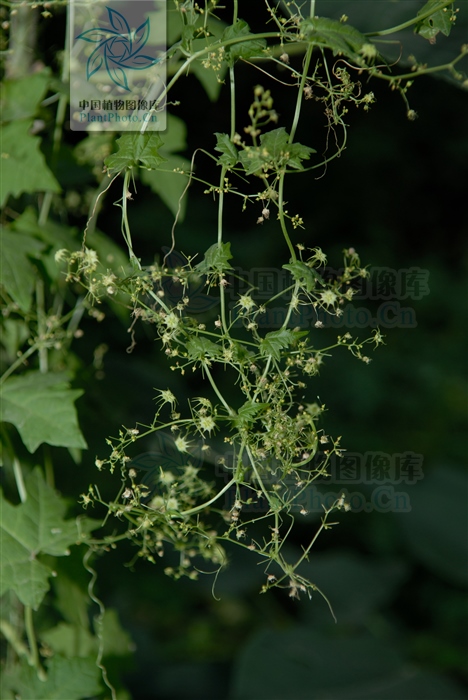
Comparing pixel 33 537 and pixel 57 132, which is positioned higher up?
pixel 57 132

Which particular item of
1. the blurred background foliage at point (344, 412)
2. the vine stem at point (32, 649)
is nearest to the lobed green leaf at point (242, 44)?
the blurred background foliage at point (344, 412)

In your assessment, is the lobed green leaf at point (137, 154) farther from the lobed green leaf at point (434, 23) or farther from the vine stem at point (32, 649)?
the vine stem at point (32, 649)

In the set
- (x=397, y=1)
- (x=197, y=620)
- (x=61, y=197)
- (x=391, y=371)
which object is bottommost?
(x=197, y=620)

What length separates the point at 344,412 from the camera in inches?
135

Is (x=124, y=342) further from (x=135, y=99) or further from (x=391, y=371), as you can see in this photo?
(x=135, y=99)

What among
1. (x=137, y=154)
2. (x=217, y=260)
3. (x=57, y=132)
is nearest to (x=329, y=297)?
(x=217, y=260)

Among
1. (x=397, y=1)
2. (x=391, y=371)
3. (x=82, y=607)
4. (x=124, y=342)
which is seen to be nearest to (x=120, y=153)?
(x=397, y=1)

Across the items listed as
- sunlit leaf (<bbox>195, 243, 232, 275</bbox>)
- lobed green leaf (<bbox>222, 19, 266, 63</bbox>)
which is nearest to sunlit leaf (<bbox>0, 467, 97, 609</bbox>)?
sunlit leaf (<bbox>195, 243, 232, 275</bbox>)

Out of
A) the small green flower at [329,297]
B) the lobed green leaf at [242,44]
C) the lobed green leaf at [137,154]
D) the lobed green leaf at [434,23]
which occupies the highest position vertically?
the lobed green leaf at [434,23]

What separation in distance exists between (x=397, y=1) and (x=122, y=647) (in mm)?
905

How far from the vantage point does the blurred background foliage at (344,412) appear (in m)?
1.28

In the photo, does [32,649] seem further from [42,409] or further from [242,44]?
[242,44]

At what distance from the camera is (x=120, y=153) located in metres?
0.61

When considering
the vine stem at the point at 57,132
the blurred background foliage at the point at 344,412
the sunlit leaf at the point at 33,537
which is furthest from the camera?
the blurred background foliage at the point at 344,412
